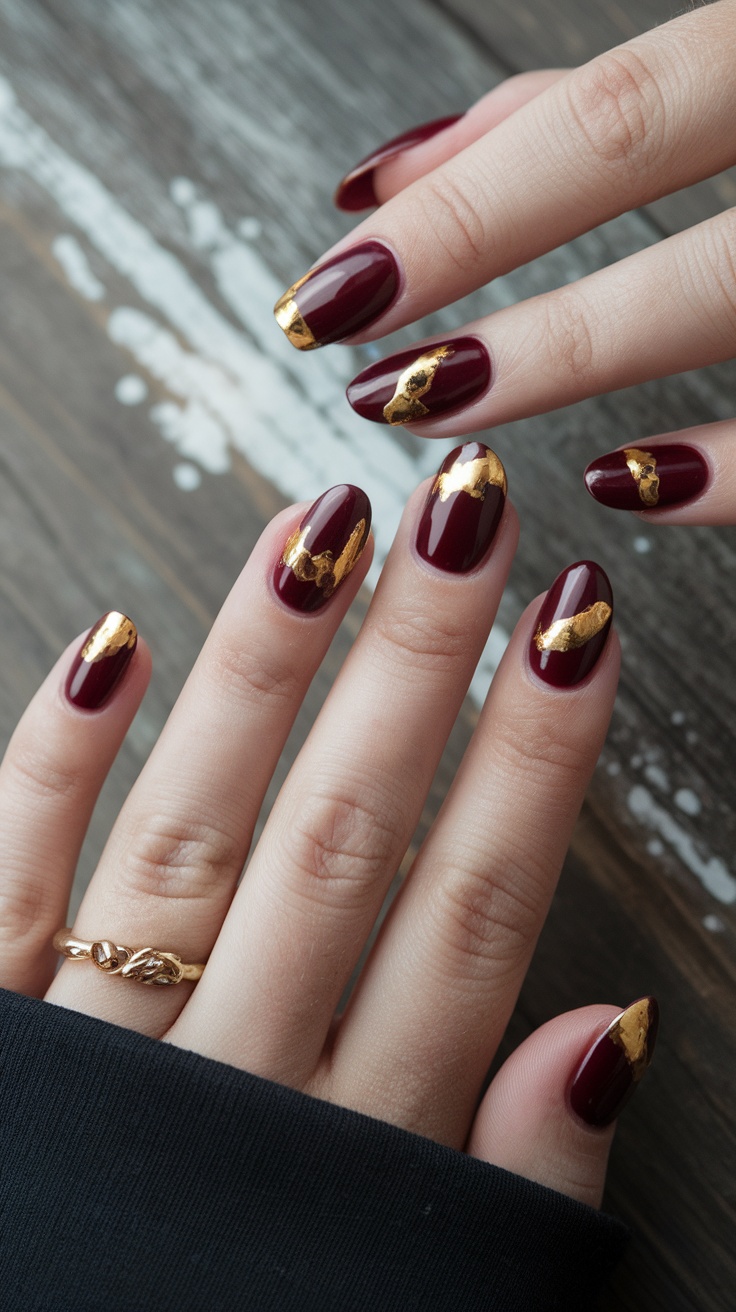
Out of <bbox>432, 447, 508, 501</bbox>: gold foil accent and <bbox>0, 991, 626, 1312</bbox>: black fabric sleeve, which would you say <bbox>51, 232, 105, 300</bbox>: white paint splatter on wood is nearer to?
<bbox>432, 447, 508, 501</bbox>: gold foil accent

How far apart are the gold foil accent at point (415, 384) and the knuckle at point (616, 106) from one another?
151 millimetres

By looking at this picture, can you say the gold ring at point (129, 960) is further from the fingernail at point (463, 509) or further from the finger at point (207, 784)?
the fingernail at point (463, 509)

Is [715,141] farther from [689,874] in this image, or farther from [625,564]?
[689,874]

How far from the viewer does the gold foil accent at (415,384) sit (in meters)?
0.56

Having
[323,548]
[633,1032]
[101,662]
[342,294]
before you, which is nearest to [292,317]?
[342,294]

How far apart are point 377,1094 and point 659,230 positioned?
66 cm

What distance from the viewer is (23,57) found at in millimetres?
798

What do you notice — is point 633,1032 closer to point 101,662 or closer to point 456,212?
point 101,662

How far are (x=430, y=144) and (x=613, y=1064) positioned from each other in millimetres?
635

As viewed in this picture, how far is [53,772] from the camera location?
61 cm

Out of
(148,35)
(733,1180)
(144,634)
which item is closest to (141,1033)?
(144,634)

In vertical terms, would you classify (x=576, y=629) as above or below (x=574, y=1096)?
above


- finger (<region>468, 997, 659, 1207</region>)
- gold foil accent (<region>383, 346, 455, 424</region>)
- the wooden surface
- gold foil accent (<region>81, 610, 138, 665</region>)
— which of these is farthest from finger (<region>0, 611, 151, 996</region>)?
finger (<region>468, 997, 659, 1207</region>)

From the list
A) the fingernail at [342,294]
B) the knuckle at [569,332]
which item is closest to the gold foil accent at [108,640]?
the fingernail at [342,294]
